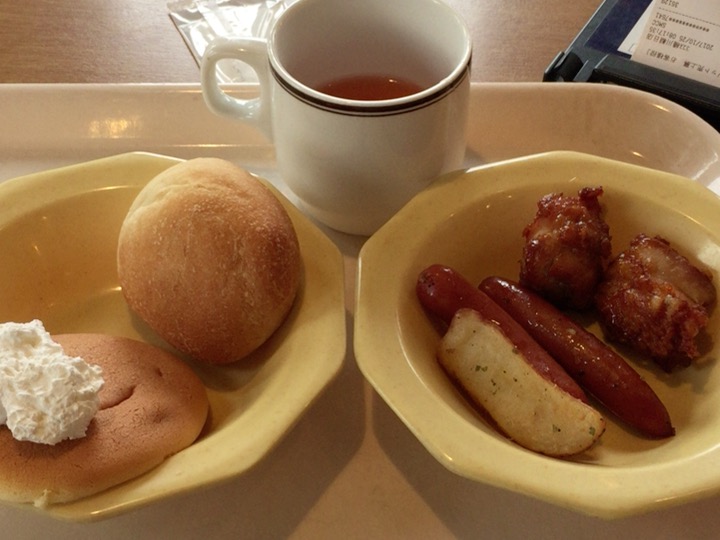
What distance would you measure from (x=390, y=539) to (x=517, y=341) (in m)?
0.29

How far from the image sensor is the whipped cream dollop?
0.75 meters

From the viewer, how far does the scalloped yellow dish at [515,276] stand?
2.39 feet

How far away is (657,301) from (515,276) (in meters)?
0.25

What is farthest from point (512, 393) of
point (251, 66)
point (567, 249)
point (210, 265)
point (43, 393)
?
point (251, 66)

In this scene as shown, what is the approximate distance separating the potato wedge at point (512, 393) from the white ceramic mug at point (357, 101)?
26cm

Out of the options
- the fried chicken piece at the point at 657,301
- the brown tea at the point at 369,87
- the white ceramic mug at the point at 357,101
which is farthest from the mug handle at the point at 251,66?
the fried chicken piece at the point at 657,301

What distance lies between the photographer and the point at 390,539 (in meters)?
0.85

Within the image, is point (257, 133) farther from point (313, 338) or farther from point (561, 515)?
point (561, 515)

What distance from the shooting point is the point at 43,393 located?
29.5 inches


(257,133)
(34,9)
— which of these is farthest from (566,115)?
(34,9)

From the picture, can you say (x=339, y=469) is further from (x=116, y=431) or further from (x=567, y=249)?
(x=567, y=249)

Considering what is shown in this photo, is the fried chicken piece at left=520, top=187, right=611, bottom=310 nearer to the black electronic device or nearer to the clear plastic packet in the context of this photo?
the black electronic device

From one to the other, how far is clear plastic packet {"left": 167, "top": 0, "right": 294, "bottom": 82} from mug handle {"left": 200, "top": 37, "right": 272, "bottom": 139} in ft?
1.69

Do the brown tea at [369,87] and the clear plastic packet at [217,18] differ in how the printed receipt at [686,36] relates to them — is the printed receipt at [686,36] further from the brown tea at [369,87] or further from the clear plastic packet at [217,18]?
the clear plastic packet at [217,18]
